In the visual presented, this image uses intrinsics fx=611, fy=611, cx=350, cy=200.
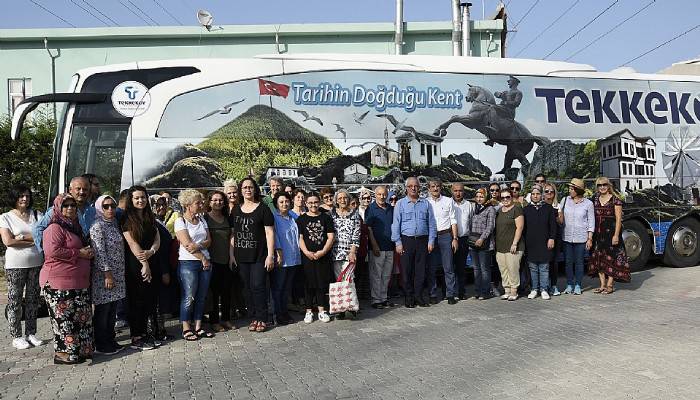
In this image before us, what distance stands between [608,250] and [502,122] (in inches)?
112

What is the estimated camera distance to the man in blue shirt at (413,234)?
27.8ft

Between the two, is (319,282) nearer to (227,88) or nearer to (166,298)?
(166,298)

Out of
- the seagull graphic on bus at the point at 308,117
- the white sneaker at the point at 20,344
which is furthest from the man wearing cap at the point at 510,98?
the white sneaker at the point at 20,344

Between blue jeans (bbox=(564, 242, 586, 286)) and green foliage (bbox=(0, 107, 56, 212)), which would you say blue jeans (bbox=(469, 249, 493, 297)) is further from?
green foliage (bbox=(0, 107, 56, 212))

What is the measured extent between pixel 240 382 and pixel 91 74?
19.2 feet

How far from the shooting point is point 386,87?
10.2 metres

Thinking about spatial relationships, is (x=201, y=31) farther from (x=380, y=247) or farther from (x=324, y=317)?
(x=324, y=317)

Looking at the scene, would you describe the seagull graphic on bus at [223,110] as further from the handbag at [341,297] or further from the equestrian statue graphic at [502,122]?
the equestrian statue graphic at [502,122]

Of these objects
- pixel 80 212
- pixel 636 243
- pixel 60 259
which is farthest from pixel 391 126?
pixel 60 259

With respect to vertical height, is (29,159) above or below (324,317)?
above

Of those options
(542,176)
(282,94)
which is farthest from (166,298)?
(542,176)

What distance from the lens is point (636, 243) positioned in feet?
37.6

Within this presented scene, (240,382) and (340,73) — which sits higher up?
(340,73)

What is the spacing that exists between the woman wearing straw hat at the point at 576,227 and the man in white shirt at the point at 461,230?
4.84 feet
